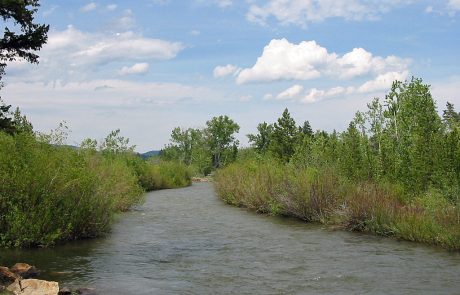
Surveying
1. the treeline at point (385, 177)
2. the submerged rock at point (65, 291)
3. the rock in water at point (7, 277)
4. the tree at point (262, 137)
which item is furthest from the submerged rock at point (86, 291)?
the tree at point (262, 137)

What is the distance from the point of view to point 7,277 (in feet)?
42.1

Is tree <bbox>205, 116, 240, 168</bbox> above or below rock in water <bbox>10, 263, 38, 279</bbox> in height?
above

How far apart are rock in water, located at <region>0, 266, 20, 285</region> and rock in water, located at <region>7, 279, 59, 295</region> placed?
598 millimetres

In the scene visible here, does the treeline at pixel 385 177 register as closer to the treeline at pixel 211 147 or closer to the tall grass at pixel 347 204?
the tall grass at pixel 347 204

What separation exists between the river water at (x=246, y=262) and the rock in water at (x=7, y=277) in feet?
4.96

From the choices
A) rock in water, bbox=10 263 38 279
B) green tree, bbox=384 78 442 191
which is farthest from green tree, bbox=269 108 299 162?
rock in water, bbox=10 263 38 279

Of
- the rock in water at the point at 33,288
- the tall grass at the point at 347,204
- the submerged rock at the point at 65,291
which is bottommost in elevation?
the submerged rock at the point at 65,291

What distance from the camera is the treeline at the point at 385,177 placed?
19547 mm

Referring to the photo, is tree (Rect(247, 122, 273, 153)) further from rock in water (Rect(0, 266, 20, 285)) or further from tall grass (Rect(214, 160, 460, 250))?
rock in water (Rect(0, 266, 20, 285))

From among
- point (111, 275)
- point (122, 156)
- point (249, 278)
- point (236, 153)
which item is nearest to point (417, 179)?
point (249, 278)

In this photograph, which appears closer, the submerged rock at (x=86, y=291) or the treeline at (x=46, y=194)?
the submerged rock at (x=86, y=291)

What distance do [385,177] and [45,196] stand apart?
16.3 m

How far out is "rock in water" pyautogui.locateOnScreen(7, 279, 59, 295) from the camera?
11.6 m

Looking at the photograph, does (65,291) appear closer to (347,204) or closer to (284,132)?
(347,204)
